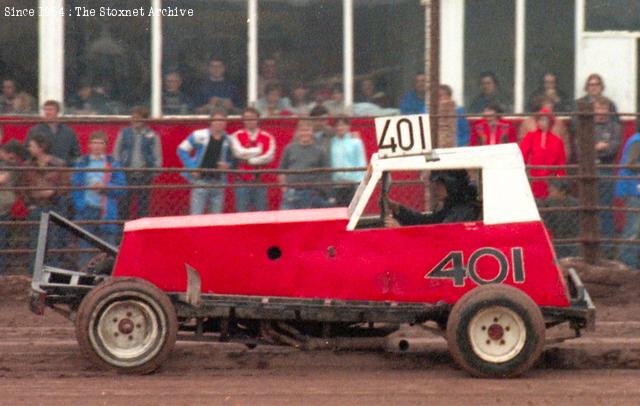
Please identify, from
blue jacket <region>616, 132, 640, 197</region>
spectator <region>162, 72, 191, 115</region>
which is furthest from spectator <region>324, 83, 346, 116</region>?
blue jacket <region>616, 132, 640, 197</region>

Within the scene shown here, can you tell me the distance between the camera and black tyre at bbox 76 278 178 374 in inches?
333

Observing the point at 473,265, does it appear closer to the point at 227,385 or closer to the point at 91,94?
the point at 227,385

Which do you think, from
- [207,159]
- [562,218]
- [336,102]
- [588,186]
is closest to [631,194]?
[588,186]

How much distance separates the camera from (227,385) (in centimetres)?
836

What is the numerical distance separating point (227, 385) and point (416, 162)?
1937mm

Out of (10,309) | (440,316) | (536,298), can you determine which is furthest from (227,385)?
(10,309)

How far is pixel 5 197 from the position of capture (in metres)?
12.4

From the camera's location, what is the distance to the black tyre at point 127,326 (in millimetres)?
8469

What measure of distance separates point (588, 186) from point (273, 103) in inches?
141

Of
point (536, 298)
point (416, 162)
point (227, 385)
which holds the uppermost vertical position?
point (416, 162)

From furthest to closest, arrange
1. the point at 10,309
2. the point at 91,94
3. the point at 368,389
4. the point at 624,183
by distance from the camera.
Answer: the point at 91,94
the point at 624,183
the point at 10,309
the point at 368,389

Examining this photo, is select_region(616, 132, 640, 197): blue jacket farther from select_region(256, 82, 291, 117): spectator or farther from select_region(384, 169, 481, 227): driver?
select_region(384, 169, 481, 227): driver

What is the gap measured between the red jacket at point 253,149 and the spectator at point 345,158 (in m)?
0.61

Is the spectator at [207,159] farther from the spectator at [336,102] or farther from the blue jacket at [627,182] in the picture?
the blue jacket at [627,182]
